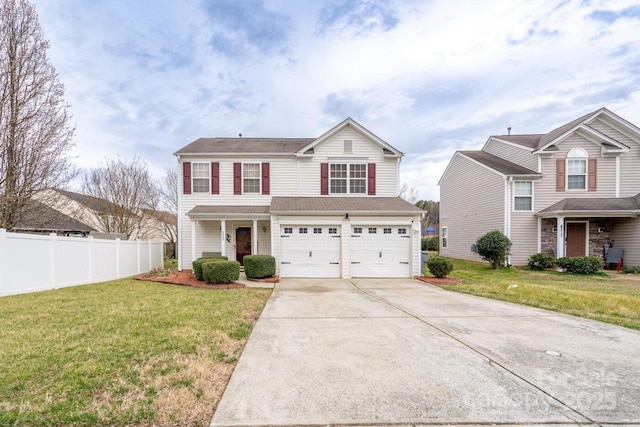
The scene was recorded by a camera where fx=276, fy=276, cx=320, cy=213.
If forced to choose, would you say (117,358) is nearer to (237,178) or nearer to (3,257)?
(3,257)

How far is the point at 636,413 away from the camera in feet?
8.71

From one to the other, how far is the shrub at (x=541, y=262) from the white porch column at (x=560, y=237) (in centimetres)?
47

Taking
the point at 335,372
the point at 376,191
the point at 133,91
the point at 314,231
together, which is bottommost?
the point at 335,372

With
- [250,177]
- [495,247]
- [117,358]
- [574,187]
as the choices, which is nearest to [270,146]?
[250,177]

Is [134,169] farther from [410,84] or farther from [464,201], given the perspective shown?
[464,201]

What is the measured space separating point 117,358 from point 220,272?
19.6ft

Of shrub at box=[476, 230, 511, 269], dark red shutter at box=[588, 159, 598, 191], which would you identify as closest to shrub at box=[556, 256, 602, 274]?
shrub at box=[476, 230, 511, 269]

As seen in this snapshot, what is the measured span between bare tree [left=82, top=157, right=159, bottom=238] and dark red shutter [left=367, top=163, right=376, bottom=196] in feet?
53.8

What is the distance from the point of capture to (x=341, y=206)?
12.1 metres

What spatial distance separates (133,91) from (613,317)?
66.2 ft

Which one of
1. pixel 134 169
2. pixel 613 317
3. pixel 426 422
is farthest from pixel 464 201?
pixel 134 169

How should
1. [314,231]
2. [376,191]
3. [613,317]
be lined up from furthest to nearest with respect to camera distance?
[376,191] → [314,231] → [613,317]

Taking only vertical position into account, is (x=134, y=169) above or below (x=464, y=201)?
above

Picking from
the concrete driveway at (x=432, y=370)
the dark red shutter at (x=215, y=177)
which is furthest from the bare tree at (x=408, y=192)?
the concrete driveway at (x=432, y=370)
